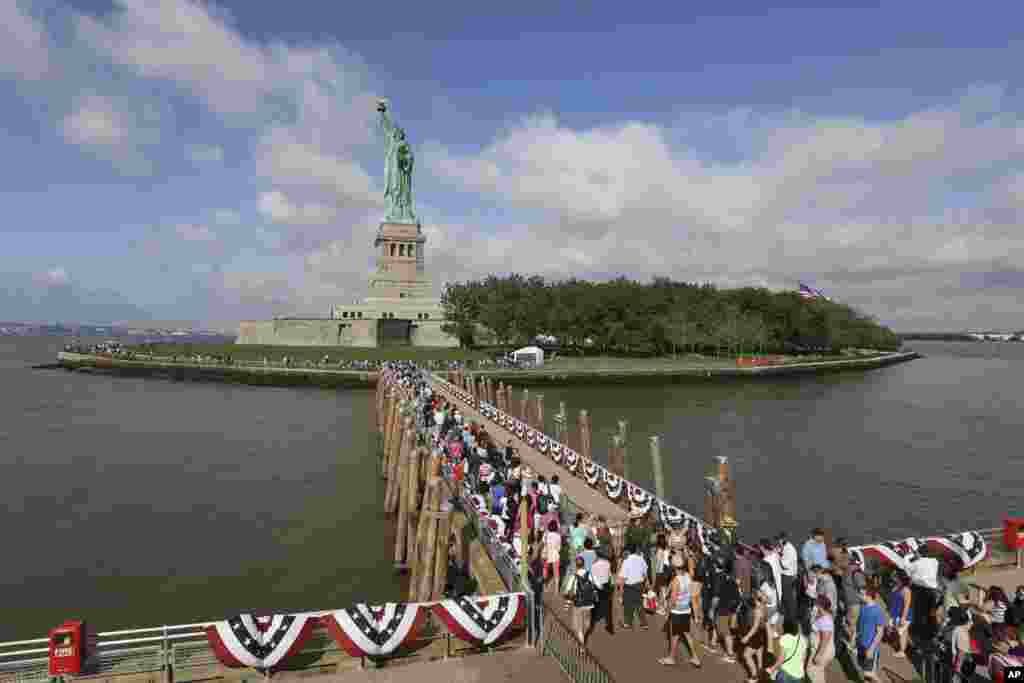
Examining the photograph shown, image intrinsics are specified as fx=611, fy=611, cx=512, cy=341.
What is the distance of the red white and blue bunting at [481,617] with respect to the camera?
884cm

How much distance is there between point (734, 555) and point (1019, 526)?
24.6 ft

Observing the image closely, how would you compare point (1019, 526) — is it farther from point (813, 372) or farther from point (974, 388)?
point (813, 372)

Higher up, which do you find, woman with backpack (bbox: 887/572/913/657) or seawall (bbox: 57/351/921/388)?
seawall (bbox: 57/351/921/388)

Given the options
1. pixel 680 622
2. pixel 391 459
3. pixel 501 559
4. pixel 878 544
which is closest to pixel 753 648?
pixel 680 622

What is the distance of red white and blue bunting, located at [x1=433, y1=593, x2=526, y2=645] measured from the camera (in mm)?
8844

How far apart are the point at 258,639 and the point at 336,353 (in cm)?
7013

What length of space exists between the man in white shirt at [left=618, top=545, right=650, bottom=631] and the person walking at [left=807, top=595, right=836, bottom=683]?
2595 mm

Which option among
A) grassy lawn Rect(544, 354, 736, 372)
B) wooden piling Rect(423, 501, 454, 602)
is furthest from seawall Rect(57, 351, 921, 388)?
wooden piling Rect(423, 501, 454, 602)

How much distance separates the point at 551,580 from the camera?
11.4 m

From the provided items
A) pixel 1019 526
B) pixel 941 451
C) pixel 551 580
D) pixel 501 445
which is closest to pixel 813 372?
pixel 941 451

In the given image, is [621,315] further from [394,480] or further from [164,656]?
[164,656]

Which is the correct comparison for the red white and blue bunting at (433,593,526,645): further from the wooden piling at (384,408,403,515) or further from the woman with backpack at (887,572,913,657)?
the wooden piling at (384,408,403,515)

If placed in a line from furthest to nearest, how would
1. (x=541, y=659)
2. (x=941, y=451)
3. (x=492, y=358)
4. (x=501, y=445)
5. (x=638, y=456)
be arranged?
(x=492, y=358), (x=941, y=451), (x=638, y=456), (x=501, y=445), (x=541, y=659)

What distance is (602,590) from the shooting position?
958cm
